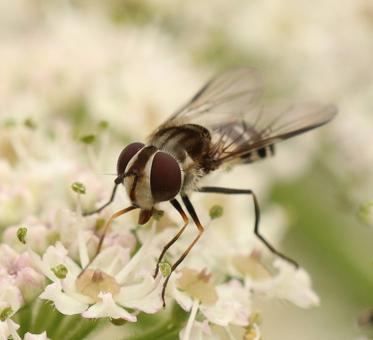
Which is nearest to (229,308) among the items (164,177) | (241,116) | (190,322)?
(190,322)

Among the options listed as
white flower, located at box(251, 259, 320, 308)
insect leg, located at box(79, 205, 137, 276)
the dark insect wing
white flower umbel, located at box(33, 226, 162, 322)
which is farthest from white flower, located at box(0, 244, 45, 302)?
white flower, located at box(251, 259, 320, 308)

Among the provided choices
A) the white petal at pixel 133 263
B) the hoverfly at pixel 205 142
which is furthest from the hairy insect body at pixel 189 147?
the white petal at pixel 133 263

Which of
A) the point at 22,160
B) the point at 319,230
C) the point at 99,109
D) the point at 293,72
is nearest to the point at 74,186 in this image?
the point at 22,160

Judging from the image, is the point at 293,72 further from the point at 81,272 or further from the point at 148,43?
the point at 81,272

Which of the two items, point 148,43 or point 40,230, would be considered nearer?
point 40,230

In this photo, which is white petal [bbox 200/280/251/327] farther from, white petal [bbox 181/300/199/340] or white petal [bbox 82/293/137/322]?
white petal [bbox 82/293/137/322]

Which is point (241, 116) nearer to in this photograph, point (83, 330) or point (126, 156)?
point (126, 156)

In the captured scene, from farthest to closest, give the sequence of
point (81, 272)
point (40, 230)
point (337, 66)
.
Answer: point (337, 66) < point (40, 230) < point (81, 272)
